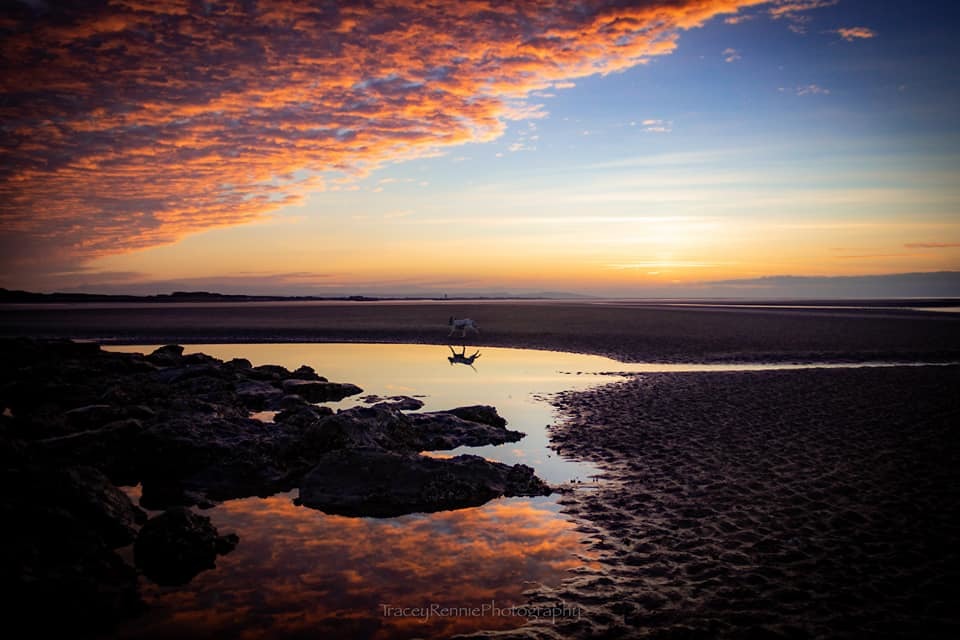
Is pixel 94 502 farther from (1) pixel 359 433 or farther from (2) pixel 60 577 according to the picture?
(1) pixel 359 433

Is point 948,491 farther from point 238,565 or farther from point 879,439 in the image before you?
point 238,565

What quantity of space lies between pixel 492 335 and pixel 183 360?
89.0 ft

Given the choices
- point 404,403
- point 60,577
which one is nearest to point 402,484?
point 60,577

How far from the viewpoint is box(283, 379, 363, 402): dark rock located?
20.8 m

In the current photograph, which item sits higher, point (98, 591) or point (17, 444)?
point (17, 444)

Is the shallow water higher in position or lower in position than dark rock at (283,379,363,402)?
lower

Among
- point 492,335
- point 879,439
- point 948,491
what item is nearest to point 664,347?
point 492,335

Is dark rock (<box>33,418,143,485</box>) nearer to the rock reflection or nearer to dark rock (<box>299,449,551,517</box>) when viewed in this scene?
the rock reflection

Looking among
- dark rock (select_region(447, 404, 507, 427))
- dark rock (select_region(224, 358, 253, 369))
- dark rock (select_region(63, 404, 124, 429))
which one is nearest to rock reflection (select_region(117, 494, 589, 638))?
dark rock (select_region(447, 404, 507, 427))

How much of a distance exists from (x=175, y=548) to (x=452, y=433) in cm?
819

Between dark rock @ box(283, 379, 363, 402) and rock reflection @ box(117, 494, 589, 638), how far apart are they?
Result: 1080cm

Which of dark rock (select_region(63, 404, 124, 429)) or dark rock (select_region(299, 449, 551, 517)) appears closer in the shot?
dark rock (select_region(299, 449, 551, 517))

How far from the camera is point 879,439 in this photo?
45.1 ft

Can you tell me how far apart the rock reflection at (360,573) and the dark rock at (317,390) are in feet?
35.4
